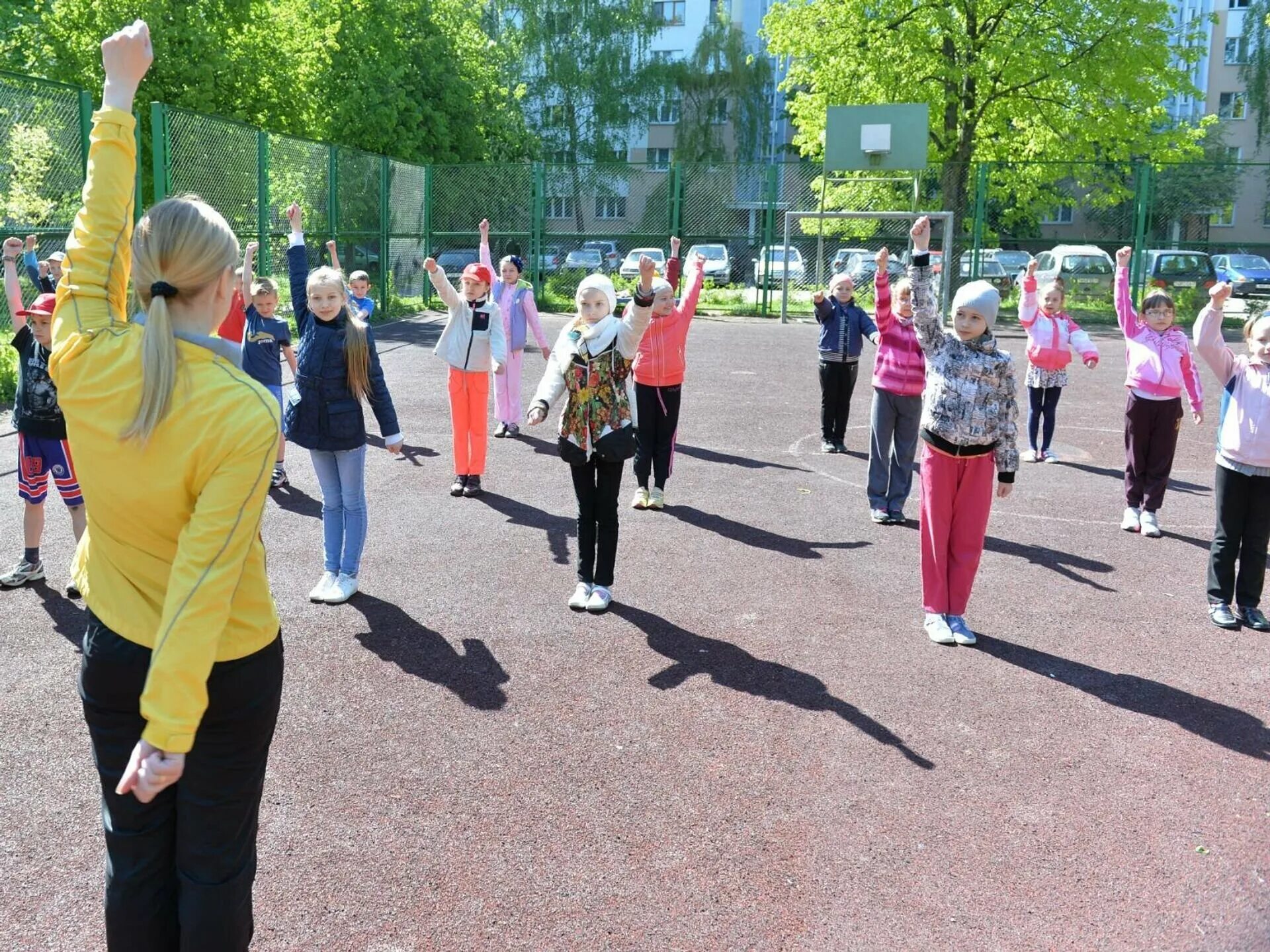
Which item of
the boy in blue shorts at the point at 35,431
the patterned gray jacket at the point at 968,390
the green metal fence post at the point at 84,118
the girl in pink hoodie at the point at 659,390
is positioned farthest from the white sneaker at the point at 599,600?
the green metal fence post at the point at 84,118

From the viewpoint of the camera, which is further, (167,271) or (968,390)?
(968,390)

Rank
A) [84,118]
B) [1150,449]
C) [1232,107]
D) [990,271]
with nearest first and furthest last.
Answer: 1. [1150,449]
2. [84,118]
3. [990,271]
4. [1232,107]

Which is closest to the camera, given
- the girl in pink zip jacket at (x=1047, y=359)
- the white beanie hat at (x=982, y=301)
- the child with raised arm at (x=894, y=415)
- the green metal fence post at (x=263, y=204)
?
the white beanie hat at (x=982, y=301)

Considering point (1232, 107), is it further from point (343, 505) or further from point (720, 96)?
point (343, 505)

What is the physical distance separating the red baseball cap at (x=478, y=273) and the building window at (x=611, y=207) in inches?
735

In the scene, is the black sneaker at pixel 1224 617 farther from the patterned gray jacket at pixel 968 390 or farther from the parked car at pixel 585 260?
the parked car at pixel 585 260

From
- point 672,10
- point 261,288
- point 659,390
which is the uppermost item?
point 672,10

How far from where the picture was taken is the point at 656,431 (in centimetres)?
888

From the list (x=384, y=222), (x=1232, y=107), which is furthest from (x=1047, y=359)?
(x=1232, y=107)

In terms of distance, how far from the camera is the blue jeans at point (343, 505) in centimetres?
643

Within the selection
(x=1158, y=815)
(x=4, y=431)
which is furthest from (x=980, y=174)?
(x=1158, y=815)

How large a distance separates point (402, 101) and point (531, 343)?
17335 mm

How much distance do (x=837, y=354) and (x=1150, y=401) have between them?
3.29m

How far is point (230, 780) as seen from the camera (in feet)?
8.14
